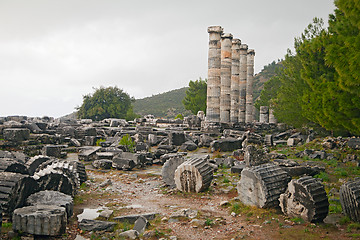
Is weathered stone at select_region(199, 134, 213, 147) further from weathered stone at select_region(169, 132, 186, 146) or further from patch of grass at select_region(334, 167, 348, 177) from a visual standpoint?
patch of grass at select_region(334, 167, 348, 177)

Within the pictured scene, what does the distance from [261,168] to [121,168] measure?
23.1ft

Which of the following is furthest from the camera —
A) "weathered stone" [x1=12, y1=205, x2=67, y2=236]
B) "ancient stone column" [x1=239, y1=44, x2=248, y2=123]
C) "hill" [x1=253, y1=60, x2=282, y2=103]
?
"hill" [x1=253, y1=60, x2=282, y2=103]

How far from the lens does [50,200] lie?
6961mm

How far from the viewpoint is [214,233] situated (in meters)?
6.31

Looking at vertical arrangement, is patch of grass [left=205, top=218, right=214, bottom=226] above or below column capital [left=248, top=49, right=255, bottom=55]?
below

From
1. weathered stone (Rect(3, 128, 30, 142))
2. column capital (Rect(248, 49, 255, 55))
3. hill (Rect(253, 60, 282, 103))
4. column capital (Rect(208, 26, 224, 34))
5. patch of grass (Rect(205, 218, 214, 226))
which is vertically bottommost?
patch of grass (Rect(205, 218, 214, 226))

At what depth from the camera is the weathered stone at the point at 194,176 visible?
9184 millimetres

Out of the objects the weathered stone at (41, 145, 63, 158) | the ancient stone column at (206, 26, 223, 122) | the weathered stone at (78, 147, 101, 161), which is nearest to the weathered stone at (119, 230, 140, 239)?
the weathered stone at (78, 147, 101, 161)

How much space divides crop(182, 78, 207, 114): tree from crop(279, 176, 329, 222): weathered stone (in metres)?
44.2

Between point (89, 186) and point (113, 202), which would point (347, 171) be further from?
point (89, 186)

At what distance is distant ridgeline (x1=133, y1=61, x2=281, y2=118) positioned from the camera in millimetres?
82787

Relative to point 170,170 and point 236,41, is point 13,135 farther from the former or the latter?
point 236,41

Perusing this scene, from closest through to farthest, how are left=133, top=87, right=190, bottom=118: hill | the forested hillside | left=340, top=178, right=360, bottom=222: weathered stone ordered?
1. left=340, top=178, right=360, bottom=222: weathered stone
2. the forested hillside
3. left=133, top=87, right=190, bottom=118: hill

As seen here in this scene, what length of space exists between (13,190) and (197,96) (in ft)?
152
